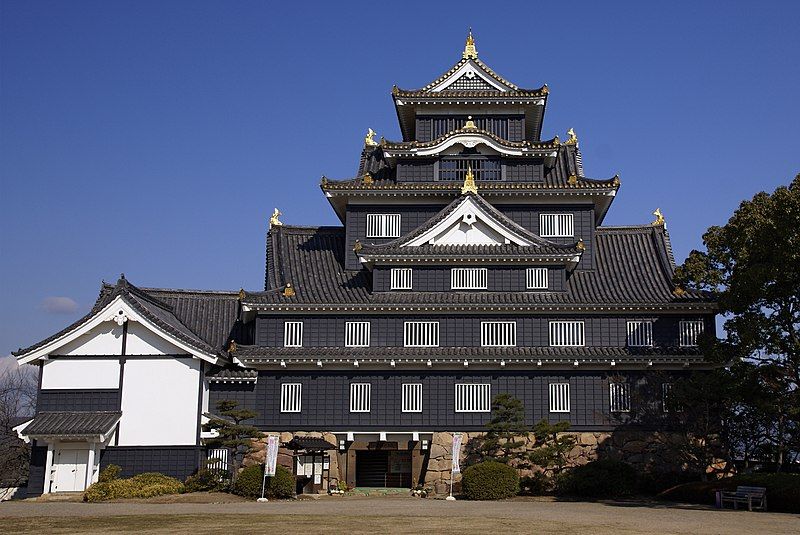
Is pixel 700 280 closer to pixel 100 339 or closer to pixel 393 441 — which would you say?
pixel 393 441

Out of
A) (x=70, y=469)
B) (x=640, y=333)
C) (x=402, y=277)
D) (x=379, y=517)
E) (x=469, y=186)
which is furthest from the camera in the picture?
(x=469, y=186)

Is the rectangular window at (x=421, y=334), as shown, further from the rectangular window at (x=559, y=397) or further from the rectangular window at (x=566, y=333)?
the rectangular window at (x=559, y=397)

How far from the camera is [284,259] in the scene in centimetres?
4703

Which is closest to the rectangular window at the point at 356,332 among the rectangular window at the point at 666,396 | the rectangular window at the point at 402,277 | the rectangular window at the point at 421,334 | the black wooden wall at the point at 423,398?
the black wooden wall at the point at 423,398

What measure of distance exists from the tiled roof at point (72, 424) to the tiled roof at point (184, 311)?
3.17 metres

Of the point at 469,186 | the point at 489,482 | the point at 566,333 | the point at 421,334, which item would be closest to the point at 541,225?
the point at 469,186

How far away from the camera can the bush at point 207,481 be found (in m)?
37.8

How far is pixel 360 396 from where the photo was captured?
1676 inches

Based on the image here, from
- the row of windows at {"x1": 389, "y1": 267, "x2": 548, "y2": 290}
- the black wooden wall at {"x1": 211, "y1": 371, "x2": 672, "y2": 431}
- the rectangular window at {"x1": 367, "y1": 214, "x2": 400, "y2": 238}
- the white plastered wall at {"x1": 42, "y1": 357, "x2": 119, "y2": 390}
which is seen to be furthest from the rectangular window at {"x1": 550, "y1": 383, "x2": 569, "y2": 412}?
the white plastered wall at {"x1": 42, "y1": 357, "x2": 119, "y2": 390}

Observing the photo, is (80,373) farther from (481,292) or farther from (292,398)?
(481,292)

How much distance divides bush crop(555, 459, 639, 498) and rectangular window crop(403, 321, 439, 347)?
899cm

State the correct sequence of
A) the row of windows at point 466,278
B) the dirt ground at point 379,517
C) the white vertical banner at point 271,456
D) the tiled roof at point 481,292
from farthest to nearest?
the row of windows at point 466,278
the tiled roof at point 481,292
the white vertical banner at point 271,456
the dirt ground at point 379,517

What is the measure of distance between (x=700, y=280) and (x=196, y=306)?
82.5 ft

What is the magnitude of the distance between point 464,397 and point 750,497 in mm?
14349
